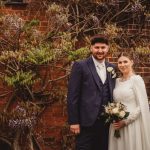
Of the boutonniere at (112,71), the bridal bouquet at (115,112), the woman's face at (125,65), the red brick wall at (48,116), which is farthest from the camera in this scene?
the red brick wall at (48,116)

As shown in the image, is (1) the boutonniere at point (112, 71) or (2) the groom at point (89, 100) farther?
(1) the boutonniere at point (112, 71)

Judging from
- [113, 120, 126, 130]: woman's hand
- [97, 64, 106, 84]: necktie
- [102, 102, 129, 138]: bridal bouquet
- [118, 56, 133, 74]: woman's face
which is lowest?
[113, 120, 126, 130]: woman's hand

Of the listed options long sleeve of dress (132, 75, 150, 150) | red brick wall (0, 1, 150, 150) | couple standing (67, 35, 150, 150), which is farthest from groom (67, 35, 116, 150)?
red brick wall (0, 1, 150, 150)

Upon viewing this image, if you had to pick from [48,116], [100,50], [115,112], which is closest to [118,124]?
[115,112]

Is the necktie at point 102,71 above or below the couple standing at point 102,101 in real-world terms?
above

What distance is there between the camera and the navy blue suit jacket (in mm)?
5602

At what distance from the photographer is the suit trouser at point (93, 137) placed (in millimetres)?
5652

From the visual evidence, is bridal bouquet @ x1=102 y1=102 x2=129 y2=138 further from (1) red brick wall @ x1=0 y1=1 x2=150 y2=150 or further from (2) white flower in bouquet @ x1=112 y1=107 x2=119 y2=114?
(1) red brick wall @ x1=0 y1=1 x2=150 y2=150

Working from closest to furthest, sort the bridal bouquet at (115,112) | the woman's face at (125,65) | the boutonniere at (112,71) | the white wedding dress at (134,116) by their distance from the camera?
the bridal bouquet at (115,112), the boutonniere at (112,71), the white wedding dress at (134,116), the woman's face at (125,65)

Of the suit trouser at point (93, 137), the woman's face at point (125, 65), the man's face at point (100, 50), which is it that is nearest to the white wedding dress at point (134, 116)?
the woman's face at point (125, 65)

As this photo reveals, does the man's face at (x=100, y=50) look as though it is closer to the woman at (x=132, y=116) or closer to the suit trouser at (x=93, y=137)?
the woman at (x=132, y=116)

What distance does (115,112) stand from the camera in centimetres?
565

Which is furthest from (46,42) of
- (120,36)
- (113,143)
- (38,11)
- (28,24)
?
(113,143)

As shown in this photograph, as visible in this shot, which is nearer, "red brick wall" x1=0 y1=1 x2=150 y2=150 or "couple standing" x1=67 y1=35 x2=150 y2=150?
"couple standing" x1=67 y1=35 x2=150 y2=150
